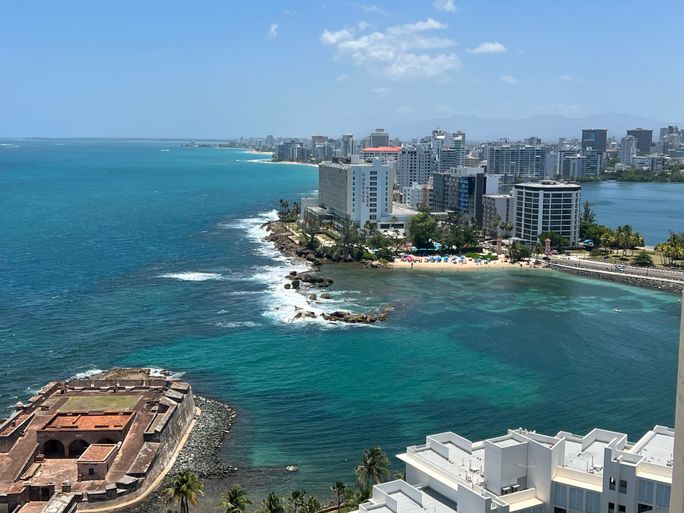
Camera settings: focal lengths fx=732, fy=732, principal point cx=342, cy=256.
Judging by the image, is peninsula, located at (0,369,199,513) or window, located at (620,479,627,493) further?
peninsula, located at (0,369,199,513)

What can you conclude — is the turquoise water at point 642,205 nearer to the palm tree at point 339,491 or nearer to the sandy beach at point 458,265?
the sandy beach at point 458,265

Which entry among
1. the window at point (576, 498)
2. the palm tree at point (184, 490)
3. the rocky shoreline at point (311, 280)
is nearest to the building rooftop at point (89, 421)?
the palm tree at point (184, 490)

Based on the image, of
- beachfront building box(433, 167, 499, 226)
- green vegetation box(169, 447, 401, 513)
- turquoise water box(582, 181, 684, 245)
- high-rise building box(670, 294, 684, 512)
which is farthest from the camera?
turquoise water box(582, 181, 684, 245)

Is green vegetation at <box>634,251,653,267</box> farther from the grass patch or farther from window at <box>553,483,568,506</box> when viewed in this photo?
window at <box>553,483,568,506</box>

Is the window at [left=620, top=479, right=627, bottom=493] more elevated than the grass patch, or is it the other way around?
the window at [left=620, top=479, right=627, bottom=493]

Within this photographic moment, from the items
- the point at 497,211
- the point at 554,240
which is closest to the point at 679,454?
the point at 554,240

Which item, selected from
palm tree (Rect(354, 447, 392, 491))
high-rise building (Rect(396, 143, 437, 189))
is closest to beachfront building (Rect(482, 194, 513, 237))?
high-rise building (Rect(396, 143, 437, 189))

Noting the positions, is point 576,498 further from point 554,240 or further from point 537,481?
point 554,240
